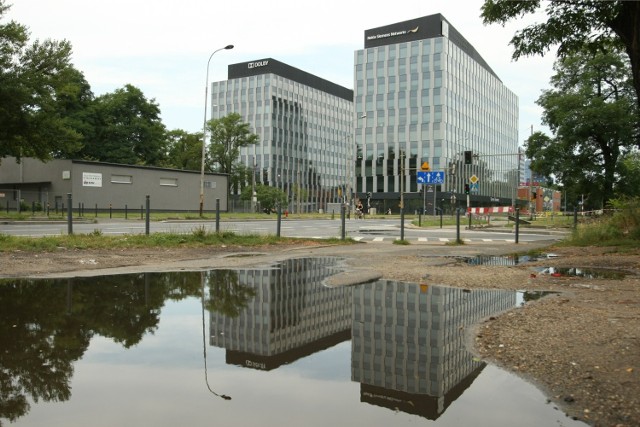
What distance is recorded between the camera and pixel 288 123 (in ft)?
382

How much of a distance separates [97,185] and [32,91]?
2231 cm

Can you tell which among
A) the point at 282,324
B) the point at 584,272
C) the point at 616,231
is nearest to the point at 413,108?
the point at 616,231

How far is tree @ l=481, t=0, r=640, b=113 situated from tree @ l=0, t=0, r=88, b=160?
21990 millimetres

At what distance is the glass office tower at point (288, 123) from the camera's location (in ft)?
368

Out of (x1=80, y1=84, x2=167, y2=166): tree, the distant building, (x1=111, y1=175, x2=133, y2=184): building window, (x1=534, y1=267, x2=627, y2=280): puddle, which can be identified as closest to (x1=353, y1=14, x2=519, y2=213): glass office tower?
(x1=80, y1=84, x2=167, y2=166): tree

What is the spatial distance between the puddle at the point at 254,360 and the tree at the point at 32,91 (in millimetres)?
22663

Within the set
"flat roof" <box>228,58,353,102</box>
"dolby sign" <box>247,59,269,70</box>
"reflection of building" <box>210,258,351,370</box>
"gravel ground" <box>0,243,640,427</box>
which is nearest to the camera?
"gravel ground" <box>0,243,640,427</box>

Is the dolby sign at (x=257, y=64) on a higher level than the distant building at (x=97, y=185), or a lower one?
higher

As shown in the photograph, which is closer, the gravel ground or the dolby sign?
the gravel ground

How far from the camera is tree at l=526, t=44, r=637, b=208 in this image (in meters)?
38.4

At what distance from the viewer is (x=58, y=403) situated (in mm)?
3154

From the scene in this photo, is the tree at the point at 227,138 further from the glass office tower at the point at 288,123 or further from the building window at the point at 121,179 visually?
the building window at the point at 121,179

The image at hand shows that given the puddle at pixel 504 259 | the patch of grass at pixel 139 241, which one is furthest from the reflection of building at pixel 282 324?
the patch of grass at pixel 139 241

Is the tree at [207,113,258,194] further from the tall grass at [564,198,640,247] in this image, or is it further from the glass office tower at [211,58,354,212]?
the tall grass at [564,198,640,247]
